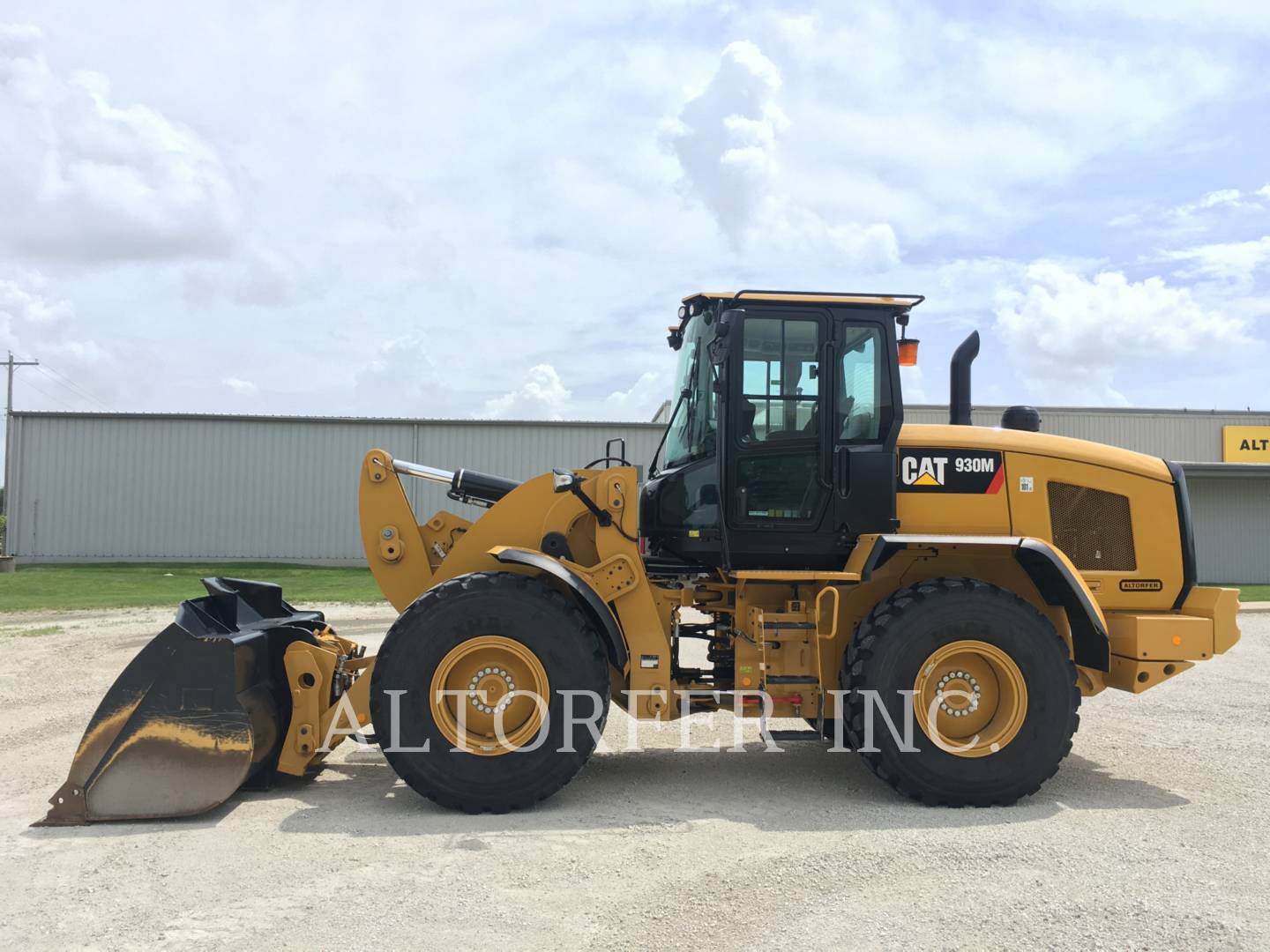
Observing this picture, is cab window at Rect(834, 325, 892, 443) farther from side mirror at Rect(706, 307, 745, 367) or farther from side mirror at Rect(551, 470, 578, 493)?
side mirror at Rect(551, 470, 578, 493)

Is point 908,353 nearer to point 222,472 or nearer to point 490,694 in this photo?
point 490,694

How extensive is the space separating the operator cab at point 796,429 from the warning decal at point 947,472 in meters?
0.14

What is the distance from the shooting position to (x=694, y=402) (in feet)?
20.6

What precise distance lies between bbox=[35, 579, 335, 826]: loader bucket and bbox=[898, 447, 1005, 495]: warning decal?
4.11 meters

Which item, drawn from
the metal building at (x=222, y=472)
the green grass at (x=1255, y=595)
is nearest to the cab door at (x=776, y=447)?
the green grass at (x=1255, y=595)

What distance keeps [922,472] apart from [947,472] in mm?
161

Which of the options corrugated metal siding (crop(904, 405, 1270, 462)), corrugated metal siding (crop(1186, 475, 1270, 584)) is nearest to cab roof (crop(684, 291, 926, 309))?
corrugated metal siding (crop(904, 405, 1270, 462))

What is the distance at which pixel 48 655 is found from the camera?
1086cm

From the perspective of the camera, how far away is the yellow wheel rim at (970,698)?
18.3 feet

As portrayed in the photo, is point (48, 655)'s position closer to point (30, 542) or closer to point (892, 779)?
point (892, 779)

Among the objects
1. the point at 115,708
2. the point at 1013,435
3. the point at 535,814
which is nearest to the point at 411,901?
the point at 535,814

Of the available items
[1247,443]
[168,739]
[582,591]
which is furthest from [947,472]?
[1247,443]

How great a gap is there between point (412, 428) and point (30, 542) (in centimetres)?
1169

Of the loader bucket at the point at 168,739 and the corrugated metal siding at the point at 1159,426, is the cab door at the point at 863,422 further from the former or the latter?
the corrugated metal siding at the point at 1159,426
